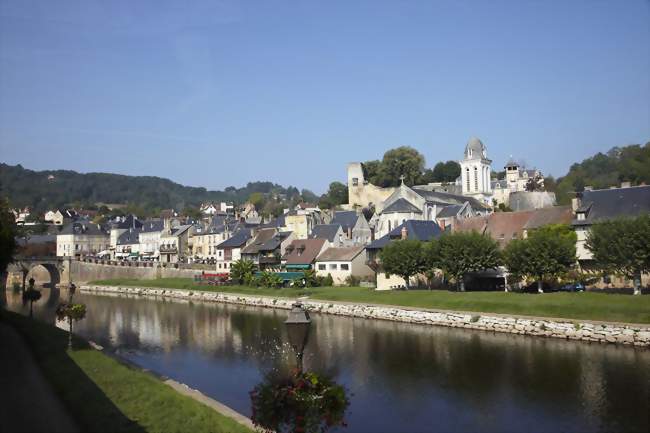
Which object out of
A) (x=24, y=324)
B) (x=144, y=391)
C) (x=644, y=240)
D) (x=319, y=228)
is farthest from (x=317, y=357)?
(x=319, y=228)

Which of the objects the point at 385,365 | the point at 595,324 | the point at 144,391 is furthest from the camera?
the point at 595,324

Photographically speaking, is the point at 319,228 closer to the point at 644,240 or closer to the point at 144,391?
the point at 644,240

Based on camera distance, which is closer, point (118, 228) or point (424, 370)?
point (424, 370)

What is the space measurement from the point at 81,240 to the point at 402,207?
7427 cm

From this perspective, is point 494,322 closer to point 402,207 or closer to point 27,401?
point 27,401

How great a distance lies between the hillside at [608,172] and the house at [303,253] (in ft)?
88.7

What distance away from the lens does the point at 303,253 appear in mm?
67812

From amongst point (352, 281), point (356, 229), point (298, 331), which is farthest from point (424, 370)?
point (356, 229)

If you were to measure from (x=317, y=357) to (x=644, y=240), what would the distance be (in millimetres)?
20781

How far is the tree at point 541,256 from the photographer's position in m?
40.9

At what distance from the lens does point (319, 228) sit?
236 feet

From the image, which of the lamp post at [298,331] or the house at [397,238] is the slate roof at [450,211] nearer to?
the house at [397,238]

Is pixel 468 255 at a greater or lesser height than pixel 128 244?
lesser

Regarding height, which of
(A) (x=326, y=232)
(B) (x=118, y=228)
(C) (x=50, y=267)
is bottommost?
(C) (x=50, y=267)
